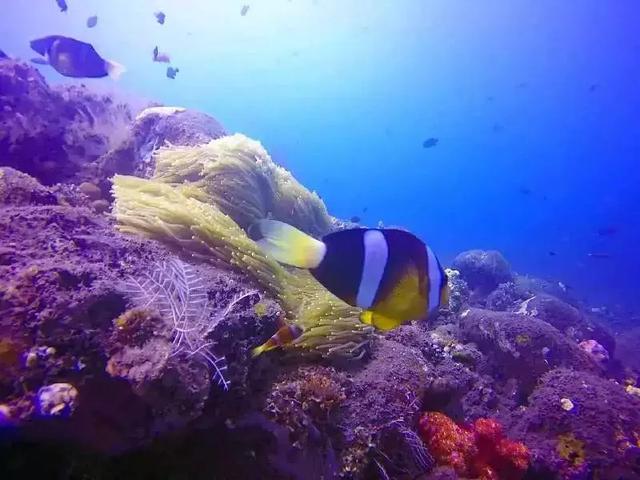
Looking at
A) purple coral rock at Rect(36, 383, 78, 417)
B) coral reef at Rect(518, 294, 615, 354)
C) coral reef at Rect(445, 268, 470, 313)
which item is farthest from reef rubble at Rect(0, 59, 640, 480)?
coral reef at Rect(518, 294, 615, 354)

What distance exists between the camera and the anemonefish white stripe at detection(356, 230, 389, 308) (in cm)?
161

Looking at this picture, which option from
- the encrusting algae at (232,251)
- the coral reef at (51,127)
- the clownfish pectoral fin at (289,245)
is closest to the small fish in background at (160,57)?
the coral reef at (51,127)

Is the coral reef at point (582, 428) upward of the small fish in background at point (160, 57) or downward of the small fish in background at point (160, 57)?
downward

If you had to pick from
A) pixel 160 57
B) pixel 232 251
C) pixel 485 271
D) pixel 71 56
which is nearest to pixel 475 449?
pixel 232 251

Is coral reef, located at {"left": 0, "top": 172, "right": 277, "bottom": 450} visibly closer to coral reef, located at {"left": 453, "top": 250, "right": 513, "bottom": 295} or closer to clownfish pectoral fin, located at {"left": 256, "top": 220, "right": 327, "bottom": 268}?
clownfish pectoral fin, located at {"left": 256, "top": 220, "right": 327, "bottom": 268}

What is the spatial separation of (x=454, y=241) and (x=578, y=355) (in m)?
77.8

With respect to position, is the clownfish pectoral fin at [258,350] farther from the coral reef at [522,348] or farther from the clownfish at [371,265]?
the coral reef at [522,348]

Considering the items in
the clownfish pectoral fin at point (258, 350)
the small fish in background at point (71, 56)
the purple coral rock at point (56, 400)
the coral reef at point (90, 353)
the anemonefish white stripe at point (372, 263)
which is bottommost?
the purple coral rock at point (56, 400)

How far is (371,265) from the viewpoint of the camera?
5.30 ft

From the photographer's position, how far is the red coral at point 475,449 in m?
3.74

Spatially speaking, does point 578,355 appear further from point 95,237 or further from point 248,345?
point 95,237

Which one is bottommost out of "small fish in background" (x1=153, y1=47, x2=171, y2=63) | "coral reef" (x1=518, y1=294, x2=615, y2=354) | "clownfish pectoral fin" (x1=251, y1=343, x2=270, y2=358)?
"clownfish pectoral fin" (x1=251, y1=343, x2=270, y2=358)

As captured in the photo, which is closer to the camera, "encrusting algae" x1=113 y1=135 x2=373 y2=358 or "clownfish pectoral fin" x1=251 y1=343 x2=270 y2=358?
"clownfish pectoral fin" x1=251 y1=343 x2=270 y2=358

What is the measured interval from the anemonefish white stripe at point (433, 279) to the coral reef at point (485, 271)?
44.6 ft
